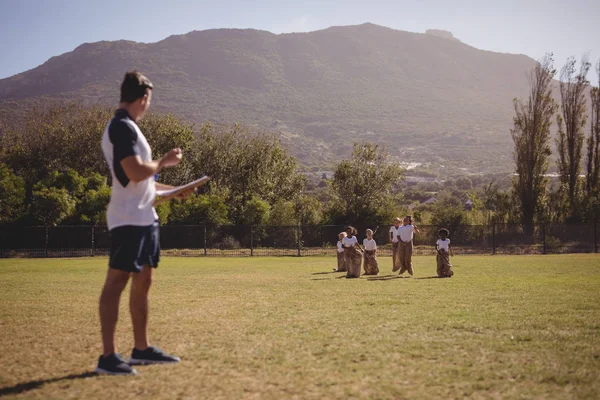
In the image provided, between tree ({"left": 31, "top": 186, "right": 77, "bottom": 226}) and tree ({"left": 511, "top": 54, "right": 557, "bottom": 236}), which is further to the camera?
tree ({"left": 511, "top": 54, "right": 557, "bottom": 236})

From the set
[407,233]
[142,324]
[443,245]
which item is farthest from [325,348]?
[407,233]

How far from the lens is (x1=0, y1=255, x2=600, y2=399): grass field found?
463cm

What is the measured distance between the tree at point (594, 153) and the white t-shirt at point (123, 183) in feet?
173

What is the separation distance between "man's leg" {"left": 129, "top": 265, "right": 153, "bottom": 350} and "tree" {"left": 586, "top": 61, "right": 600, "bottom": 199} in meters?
52.6

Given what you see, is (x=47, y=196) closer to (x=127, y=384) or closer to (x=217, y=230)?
(x=217, y=230)

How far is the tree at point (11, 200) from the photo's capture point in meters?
48.4

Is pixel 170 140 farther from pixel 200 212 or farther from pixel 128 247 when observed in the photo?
pixel 128 247

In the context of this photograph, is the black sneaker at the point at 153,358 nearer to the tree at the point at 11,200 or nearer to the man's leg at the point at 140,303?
the man's leg at the point at 140,303

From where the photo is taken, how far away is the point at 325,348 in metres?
6.17

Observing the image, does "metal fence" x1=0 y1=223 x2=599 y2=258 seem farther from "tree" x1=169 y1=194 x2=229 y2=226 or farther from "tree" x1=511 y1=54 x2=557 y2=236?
"tree" x1=511 y1=54 x2=557 y2=236

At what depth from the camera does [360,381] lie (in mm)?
4812

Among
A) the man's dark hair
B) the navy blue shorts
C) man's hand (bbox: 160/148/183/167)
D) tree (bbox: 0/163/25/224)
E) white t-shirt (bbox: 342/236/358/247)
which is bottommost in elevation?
white t-shirt (bbox: 342/236/358/247)

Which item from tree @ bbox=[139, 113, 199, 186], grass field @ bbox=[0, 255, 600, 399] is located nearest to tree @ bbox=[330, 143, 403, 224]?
tree @ bbox=[139, 113, 199, 186]

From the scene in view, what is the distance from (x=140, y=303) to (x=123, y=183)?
1.16 meters
